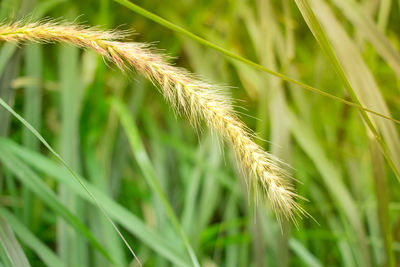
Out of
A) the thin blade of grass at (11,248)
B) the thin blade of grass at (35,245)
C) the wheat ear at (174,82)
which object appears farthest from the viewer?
the thin blade of grass at (35,245)

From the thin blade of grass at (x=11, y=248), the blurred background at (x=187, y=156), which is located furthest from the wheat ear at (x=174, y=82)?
the thin blade of grass at (x=11, y=248)

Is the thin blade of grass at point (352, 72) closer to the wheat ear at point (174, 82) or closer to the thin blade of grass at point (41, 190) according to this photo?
the wheat ear at point (174, 82)

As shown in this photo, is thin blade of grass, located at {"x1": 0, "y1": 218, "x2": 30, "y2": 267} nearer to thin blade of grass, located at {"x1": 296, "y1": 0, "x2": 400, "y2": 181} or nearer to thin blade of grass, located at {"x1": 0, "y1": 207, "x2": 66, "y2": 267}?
thin blade of grass, located at {"x1": 0, "y1": 207, "x2": 66, "y2": 267}

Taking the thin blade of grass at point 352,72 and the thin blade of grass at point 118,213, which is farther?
the thin blade of grass at point 118,213

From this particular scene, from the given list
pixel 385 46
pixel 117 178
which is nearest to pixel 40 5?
pixel 117 178

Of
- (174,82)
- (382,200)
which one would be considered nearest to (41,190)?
(174,82)

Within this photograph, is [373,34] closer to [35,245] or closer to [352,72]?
[352,72]

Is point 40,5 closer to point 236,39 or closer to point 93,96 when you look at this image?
point 93,96

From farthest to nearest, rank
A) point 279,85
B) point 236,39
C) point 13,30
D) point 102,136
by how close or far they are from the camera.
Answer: point 236,39
point 102,136
point 279,85
point 13,30

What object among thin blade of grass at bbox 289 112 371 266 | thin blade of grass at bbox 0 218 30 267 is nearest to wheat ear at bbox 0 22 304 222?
thin blade of grass at bbox 0 218 30 267
